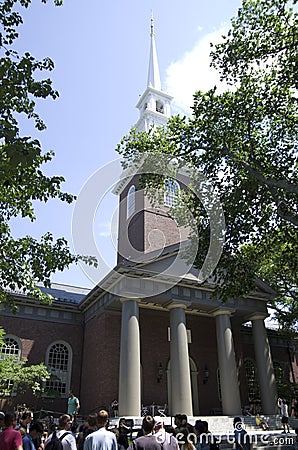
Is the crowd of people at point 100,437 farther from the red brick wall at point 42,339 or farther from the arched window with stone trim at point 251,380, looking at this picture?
the arched window with stone trim at point 251,380

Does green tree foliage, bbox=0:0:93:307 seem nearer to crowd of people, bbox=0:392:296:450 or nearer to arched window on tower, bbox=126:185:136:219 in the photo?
crowd of people, bbox=0:392:296:450

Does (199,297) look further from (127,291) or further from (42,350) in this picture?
(42,350)

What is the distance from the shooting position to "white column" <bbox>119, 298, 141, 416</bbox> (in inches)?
669

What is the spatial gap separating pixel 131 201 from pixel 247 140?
19.5m

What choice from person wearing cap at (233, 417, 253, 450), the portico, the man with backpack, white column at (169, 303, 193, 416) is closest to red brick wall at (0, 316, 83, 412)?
the portico

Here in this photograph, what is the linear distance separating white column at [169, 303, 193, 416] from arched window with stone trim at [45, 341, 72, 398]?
7706 mm

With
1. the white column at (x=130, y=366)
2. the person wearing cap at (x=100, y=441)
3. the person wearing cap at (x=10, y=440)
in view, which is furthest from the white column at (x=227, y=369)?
the person wearing cap at (x=10, y=440)

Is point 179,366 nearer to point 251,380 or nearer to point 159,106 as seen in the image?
point 251,380

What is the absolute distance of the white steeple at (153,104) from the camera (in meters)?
37.7

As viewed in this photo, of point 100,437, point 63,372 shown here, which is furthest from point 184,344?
point 100,437

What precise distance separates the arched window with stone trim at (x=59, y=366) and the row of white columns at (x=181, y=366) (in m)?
6.95

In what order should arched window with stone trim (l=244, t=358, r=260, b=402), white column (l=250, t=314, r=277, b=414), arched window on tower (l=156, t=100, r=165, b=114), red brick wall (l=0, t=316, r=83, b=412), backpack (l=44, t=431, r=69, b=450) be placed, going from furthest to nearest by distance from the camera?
arched window on tower (l=156, t=100, r=165, b=114)
arched window with stone trim (l=244, t=358, r=260, b=402)
red brick wall (l=0, t=316, r=83, b=412)
white column (l=250, t=314, r=277, b=414)
backpack (l=44, t=431, r=69, b=450)

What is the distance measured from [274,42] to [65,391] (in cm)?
2136

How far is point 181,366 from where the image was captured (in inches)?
742
